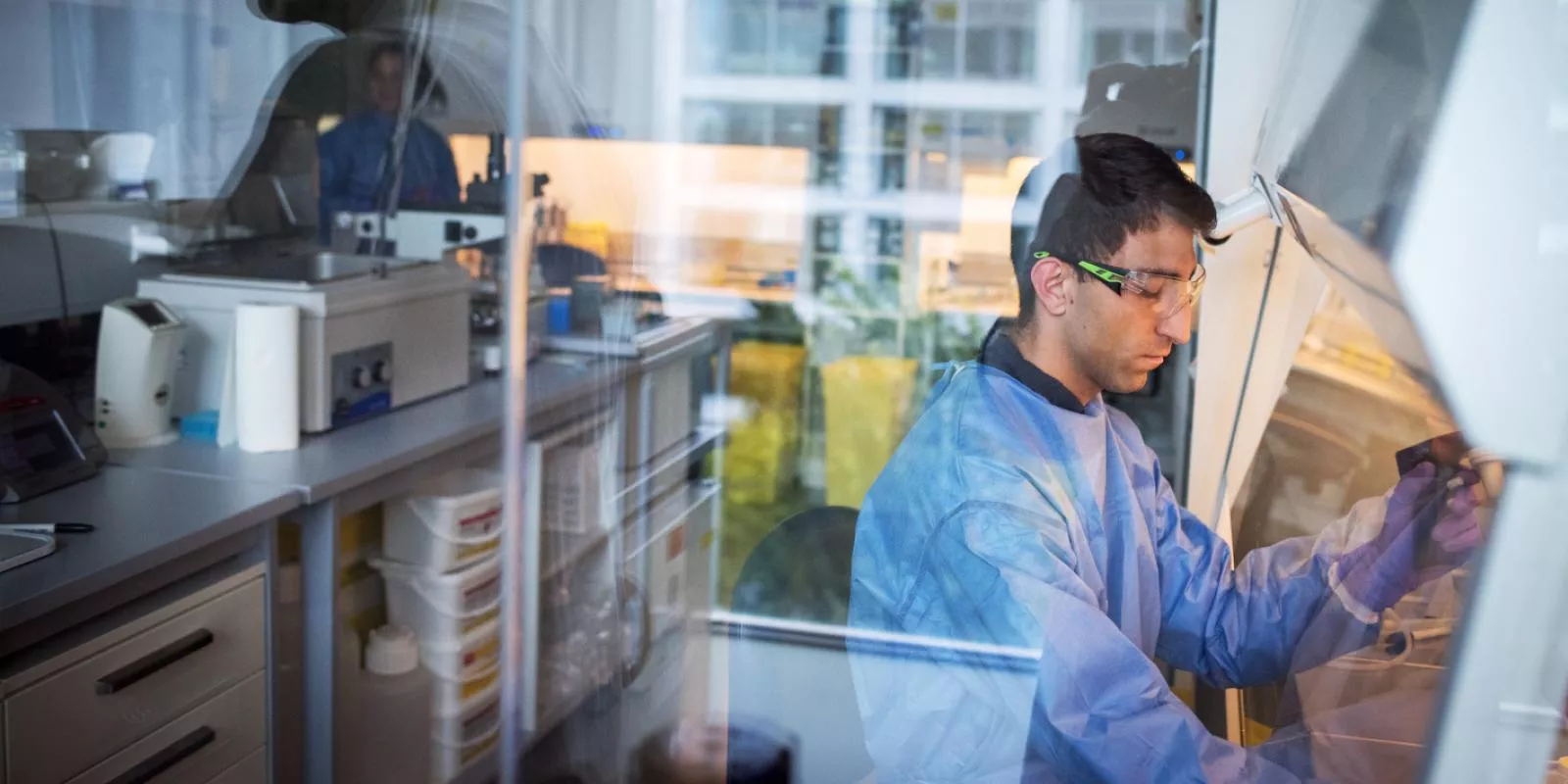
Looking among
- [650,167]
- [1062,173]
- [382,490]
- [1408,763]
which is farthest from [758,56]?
[1408,763]

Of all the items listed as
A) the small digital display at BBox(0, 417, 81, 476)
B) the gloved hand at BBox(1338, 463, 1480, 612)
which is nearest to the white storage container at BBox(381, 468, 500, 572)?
the small digital display at BBox(0, 417, 81, 476)

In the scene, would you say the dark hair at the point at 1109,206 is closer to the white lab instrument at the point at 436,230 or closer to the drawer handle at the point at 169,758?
the drawer handle at the point at 169,758

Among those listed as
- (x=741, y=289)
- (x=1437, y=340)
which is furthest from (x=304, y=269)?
(x=1437, y=340)

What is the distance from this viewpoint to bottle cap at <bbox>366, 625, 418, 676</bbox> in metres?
2.32

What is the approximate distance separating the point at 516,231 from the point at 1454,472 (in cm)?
148

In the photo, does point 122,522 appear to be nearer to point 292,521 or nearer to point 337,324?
point 292,521

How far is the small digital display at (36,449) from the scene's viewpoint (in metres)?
1.85

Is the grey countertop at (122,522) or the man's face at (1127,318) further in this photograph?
the grey countertop at (122,522)

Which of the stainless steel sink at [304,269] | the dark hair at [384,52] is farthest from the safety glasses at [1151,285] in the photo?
the dark hair at [384,52]

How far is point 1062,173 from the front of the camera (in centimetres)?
158

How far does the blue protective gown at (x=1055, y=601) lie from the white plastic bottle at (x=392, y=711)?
3.53 ft

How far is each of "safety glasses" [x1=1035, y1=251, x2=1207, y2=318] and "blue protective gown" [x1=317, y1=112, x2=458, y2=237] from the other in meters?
1.81

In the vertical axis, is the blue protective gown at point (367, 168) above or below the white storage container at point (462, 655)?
above

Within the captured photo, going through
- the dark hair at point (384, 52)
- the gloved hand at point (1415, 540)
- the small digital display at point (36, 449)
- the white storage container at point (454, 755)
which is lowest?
the white storage container at point (454, 755)
